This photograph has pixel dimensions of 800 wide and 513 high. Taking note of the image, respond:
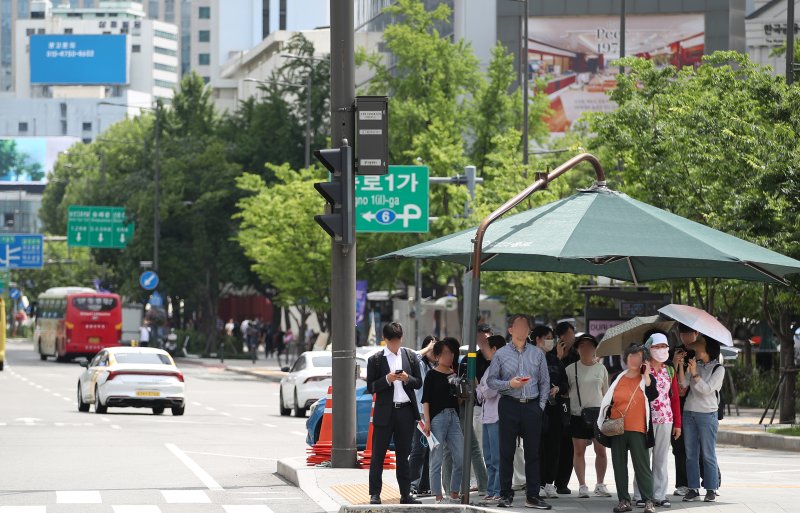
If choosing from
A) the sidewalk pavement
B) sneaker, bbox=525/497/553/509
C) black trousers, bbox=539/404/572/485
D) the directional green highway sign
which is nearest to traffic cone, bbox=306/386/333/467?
black trousers, bbox=539/404/572/485

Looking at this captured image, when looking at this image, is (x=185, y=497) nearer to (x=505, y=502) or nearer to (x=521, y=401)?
(x=505, y=502)

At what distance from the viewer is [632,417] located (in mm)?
14438

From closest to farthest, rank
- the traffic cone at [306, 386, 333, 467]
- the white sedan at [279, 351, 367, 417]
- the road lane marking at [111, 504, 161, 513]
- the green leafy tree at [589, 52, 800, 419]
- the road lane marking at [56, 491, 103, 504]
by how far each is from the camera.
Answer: the road lane marking at [111, 504, 161, 513] → the road lane marking at [56, 491, 103, 504] → the traffic cone at [306, 386, 333, 467] → the green leafy tree at [589, 52, 800, 419] → the white sedan at [279, 351, 367, 417]

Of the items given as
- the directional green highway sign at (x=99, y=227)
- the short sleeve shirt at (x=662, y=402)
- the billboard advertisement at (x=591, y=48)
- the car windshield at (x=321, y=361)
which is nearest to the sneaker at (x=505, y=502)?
the short sleeve shirt at (x=662, y=402)

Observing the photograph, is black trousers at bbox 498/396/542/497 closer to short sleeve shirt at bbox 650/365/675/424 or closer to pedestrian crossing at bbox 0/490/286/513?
short sleeve shirt at bbox 650/365/675/424

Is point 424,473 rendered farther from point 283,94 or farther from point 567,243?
point 283,94

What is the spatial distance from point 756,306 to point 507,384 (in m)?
24.7

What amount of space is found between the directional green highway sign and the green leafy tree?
47368 millimetres

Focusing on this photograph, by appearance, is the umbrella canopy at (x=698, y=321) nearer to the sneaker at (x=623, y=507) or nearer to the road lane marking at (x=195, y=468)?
the sneaker at (x=623, y=507)

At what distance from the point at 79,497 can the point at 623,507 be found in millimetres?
5472

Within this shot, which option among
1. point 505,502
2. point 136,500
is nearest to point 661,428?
point 505,502

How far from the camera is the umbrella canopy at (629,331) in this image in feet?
53.7

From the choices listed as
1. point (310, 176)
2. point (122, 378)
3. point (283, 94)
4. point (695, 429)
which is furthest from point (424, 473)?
point (283, 94)

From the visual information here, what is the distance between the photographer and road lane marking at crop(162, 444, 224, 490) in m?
18.0
